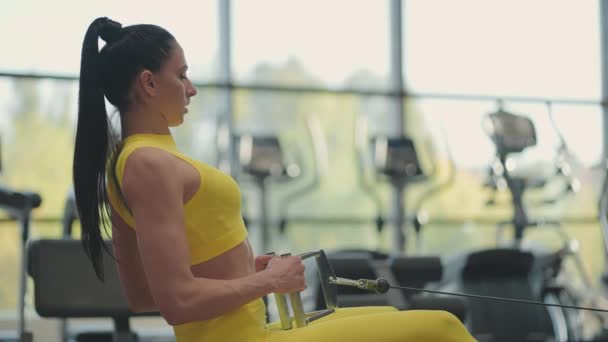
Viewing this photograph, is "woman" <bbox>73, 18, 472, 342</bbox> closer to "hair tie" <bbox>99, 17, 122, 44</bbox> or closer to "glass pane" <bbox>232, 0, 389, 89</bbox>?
"hair tie" <bbox>99, 17, 122, 44</bbox>

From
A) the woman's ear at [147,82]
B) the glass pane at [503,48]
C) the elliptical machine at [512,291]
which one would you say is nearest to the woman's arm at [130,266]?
the woman's ear at [147,82]

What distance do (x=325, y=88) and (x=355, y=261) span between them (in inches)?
130

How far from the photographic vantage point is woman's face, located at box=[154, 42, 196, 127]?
62.9 inches

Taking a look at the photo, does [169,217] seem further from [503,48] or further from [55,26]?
[503,48]

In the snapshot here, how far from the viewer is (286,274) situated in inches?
59.7

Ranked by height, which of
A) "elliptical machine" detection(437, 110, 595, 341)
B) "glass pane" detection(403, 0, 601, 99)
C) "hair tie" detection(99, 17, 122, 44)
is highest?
"glass pane" detection(403, 0, 601, 99)

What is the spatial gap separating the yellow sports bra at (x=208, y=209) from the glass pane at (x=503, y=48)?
5.83 meters

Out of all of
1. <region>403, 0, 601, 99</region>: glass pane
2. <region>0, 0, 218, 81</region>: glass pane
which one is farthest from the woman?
<region>403, 0, 601, 99</region>: glass pane

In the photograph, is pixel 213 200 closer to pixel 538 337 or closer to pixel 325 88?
pixel 538 337

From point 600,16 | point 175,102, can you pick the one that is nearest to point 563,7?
point 600,16

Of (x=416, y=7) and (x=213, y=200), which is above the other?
(x=416, y=7)

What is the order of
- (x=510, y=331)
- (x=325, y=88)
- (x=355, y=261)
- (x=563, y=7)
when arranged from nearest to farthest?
(x=355, y=261) < (x=510, y=331) < (x=325, y=88) < (x=563, y=7)

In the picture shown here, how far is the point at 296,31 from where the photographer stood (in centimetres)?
698

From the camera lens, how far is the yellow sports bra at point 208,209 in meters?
1.53
